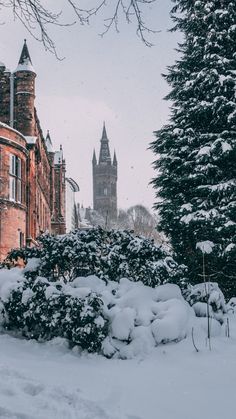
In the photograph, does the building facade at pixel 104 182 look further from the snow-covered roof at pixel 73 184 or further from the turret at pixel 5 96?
the turret at pixel 5 96

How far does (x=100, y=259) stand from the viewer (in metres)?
8.60

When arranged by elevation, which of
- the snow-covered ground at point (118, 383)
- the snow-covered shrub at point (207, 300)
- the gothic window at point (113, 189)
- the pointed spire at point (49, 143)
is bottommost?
the snow-covered ground at point (118, 383)

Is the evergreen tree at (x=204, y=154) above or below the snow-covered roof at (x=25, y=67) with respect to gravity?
below

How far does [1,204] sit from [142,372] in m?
15.0

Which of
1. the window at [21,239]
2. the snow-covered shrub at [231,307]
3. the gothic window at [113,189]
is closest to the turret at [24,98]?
the window at [21,239]

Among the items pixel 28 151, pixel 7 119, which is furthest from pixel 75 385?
pixel 7 119

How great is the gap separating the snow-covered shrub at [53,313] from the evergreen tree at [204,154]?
7.01m

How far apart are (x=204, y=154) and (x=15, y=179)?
32.7 ft

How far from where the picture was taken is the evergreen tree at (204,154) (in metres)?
13.9

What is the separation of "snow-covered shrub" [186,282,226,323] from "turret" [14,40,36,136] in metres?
18.0

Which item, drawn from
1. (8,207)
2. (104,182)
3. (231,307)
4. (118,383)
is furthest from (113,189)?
(118,383)

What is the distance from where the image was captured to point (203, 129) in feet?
52.3

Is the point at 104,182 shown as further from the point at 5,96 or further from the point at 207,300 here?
the point at 207,300

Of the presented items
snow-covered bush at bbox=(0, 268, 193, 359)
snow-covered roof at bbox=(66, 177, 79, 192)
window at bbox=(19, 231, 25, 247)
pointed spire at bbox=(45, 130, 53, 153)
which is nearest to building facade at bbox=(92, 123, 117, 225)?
snow-covered roof at bbox=(66, 177, 79, 192)
